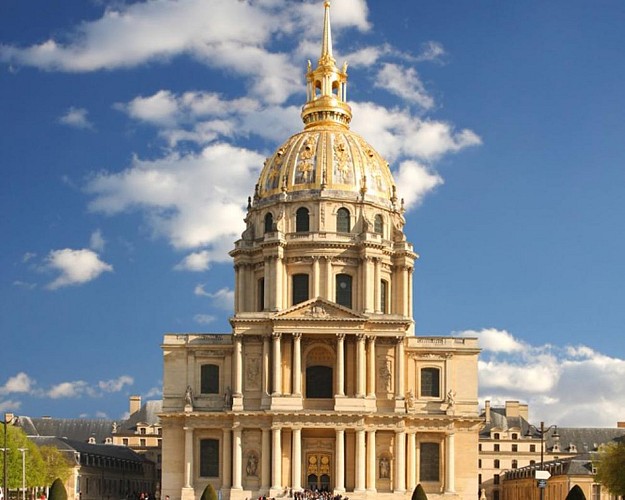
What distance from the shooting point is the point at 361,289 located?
104m

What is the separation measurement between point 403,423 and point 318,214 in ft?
69.5

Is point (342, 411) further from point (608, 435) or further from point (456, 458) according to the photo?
point (608, 435)

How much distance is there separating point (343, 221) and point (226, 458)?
24098 millimetres

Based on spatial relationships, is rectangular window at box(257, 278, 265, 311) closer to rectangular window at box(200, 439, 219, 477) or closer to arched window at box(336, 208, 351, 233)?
arched window at box(336, 208, 351, 233)

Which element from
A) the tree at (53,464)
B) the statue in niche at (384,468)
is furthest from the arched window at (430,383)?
the tree at (53,464)

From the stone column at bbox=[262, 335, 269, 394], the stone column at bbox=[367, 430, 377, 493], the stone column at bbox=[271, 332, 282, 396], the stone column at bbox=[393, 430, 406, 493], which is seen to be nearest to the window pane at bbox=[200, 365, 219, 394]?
the stone column at bbox=[262, 335, 269, 394]

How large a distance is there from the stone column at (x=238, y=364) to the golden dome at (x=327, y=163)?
55.8ft

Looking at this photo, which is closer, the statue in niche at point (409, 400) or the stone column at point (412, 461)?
the stone column at point (412, 461)

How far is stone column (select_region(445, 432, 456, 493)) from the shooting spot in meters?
96.2

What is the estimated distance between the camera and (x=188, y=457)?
96.6m

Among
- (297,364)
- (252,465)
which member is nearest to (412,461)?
(297,364)

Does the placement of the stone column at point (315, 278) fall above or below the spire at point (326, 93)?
below

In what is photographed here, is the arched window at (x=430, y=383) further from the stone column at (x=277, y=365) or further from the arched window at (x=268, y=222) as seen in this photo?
the arched window at (x=268, y=222)

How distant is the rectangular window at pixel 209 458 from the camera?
97.2 metres
